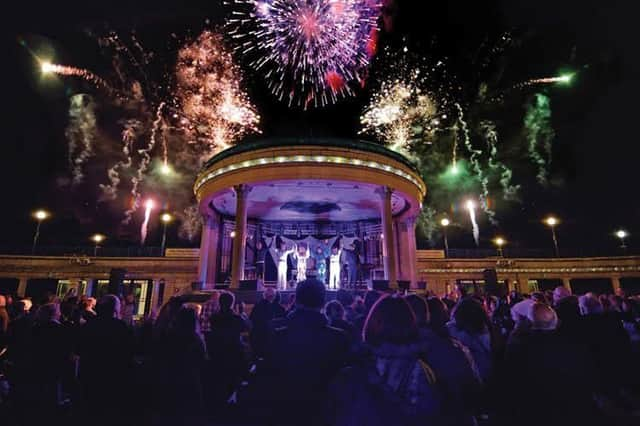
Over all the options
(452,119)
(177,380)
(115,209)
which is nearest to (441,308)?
(177,380)

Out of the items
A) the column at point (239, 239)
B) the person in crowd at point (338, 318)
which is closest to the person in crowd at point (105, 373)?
the person in crowd at point (338, 318)

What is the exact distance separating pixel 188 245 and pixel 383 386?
3399cm

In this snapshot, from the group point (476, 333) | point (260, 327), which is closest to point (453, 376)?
point (476, 333)

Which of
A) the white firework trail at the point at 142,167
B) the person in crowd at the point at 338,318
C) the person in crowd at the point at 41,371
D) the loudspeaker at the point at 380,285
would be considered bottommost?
the person in crowd at the point at 41,371

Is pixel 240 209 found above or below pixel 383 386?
above

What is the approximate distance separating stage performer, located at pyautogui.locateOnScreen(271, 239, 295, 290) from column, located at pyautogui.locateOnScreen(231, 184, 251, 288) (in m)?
6.80

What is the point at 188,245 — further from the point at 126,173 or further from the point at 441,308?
the point at 441,308

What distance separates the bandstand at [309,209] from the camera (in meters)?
18.2

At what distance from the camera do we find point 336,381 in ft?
9.00

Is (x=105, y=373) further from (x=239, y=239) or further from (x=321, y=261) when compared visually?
(x=321, y=261)

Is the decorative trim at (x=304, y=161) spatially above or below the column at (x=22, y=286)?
above

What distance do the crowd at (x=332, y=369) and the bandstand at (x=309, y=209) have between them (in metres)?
11.4

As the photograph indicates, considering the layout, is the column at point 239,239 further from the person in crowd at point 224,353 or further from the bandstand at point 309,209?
the person in crowd at point 224,353

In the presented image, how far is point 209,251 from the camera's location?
24.2 m
